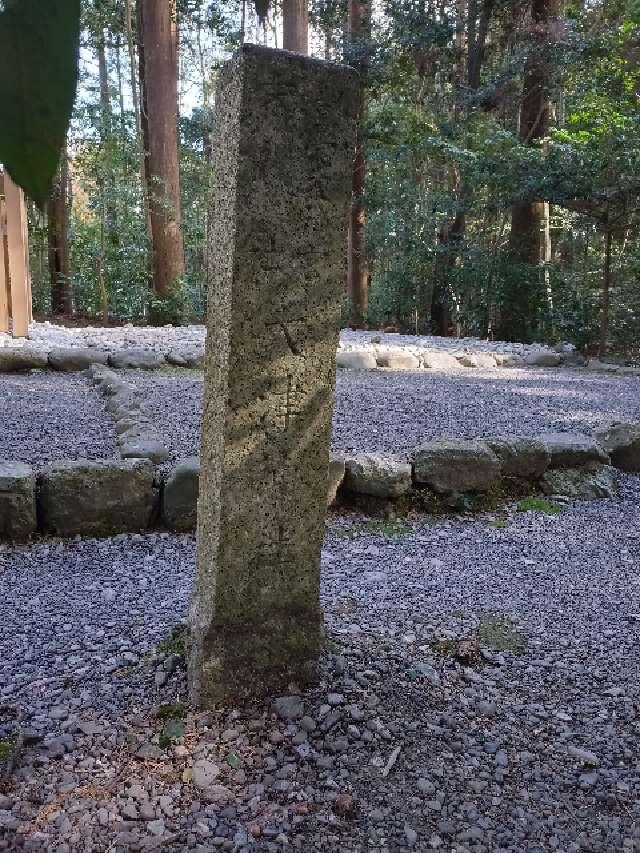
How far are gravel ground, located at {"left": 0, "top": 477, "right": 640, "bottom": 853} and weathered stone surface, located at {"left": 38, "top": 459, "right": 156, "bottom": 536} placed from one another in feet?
0.49

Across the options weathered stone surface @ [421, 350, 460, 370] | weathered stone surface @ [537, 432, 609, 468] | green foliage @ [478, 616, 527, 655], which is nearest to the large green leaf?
green foliage @ [478, 616, 527, 655]

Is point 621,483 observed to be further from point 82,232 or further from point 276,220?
point 82,232

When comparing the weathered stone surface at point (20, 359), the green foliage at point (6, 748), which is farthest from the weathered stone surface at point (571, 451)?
the weathered stone surface at point (20, 359)

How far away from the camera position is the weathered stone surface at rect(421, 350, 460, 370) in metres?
7.62

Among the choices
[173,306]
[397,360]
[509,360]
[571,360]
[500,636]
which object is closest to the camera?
[500,636]

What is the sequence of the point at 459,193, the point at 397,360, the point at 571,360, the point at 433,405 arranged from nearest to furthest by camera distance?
the point at 433,405 < the point at 397,360 < the point at 571,360 < the point at 459,193

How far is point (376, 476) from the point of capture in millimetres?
3559

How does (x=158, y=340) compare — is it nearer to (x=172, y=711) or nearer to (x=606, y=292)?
(x=606, y=292)

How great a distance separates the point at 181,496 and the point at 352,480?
0.83m

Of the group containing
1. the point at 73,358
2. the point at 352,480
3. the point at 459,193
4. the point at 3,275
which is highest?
the point at 459,193

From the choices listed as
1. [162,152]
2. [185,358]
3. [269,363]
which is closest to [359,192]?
[162,152]

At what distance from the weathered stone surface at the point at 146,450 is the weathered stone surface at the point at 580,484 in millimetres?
2007

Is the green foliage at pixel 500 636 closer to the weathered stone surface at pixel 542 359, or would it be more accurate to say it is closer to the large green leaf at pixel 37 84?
the large green leaf at pixel 37 84

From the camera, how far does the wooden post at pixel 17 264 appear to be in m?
6.30
